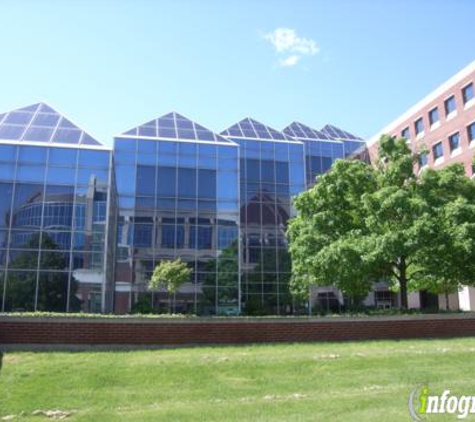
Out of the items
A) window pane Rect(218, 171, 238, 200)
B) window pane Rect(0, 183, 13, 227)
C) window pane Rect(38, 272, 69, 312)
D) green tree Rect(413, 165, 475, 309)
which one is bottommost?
window pane Rect(38, 272, 69, 312)

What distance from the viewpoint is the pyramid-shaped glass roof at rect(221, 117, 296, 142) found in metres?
43.0

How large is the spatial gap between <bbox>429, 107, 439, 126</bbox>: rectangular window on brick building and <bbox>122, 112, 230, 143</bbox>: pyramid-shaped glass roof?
1860 cm

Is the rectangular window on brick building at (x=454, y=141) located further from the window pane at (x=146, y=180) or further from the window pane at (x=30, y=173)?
the window pane at (x=30, y=173)

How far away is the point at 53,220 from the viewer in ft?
89.5

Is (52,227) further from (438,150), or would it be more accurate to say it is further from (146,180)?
(438,150)

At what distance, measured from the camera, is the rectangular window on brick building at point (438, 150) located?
4135 cm

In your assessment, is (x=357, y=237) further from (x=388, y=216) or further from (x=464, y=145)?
(x=464, y=145)

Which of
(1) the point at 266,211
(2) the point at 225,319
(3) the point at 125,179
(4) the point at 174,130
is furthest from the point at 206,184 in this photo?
(2) the point at 225,319

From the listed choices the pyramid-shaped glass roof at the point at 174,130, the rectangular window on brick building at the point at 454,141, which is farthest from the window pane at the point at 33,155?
the rectangular window on brick building at the point at 454,141

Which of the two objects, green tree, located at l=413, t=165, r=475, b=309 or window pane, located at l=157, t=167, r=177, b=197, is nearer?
green tree, located at l=413, t=165, r=475, b=309

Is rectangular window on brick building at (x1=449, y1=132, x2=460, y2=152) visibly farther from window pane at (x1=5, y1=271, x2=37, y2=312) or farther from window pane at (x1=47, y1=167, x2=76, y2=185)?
window pane at (x1=5, y1=271, x2=37, y2=312)

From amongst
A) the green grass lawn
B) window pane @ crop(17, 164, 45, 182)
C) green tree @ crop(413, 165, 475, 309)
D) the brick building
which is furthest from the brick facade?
the green grass lawn

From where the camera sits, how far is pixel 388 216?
1881 centimetres

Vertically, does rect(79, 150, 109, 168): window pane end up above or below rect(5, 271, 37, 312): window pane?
above
